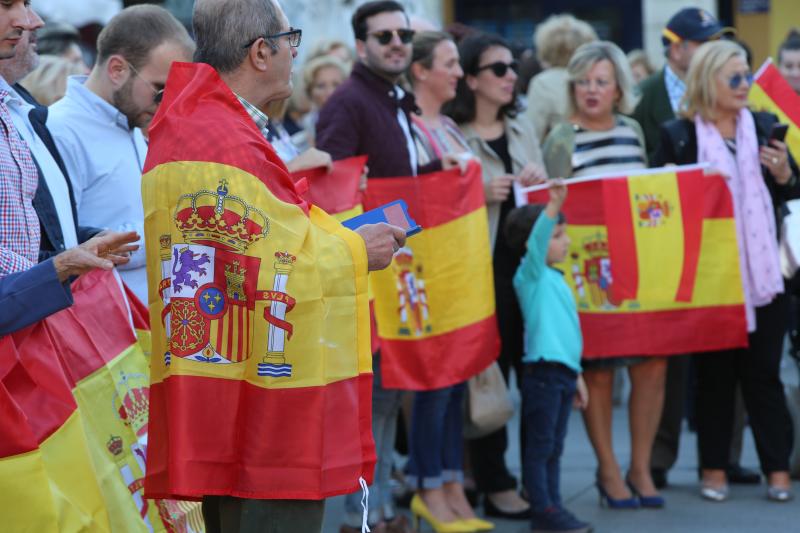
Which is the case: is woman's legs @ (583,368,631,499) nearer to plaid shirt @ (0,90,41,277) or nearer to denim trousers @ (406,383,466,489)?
denim trousers @ (406,383,466,489)

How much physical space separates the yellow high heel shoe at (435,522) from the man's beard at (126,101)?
239 centimetres

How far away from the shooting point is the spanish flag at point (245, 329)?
3.35 metres

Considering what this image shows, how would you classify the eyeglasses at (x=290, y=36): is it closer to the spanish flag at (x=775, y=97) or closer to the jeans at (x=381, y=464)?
the jeans at (x=381, y=464)

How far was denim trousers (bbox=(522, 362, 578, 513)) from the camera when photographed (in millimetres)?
6105

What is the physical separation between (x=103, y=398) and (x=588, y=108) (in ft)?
12.1

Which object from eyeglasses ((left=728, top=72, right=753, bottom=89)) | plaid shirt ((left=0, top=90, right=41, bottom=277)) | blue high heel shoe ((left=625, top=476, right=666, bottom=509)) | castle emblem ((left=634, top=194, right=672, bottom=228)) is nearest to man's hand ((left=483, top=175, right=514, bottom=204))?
castle emblem ((left=634, top=194, right=672, bottom=228))

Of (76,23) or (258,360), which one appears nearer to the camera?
(258,360)

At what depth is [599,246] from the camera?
664 centimetres

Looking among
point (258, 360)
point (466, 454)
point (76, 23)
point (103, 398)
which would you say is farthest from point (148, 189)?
point (76, 23)

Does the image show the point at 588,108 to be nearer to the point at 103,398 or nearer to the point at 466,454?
the point at 466,454

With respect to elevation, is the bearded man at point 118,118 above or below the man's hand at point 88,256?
above

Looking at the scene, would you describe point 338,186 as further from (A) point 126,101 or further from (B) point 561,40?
(B) point 561,40

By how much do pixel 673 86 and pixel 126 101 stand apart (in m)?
4.23

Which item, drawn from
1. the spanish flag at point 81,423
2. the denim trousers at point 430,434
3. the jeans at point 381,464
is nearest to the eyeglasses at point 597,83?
the denim trousers at point 430,434
